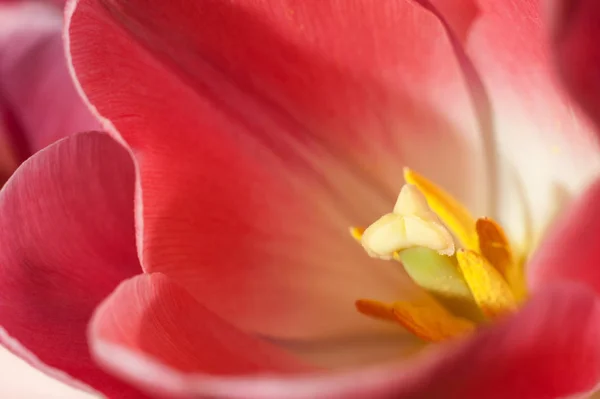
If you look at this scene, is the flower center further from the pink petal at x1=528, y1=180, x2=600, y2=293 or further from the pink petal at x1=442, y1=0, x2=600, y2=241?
the pink petal at x1=528, y1=180, x2=600, y2=293

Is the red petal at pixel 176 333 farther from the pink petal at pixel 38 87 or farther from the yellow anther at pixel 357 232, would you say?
the pink petal at pixel 38 87

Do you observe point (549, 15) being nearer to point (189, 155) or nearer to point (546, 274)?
point (546, 274)

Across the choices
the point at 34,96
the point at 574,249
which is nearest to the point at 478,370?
the point at 574,249

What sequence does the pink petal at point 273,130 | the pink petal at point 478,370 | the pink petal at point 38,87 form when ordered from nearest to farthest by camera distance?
the pink petal at point 478,370
the pink petal at point 273,130
the pink petal at point 38,87

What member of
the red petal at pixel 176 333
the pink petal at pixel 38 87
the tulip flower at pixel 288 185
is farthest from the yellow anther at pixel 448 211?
the pink petal at pixel 38 87

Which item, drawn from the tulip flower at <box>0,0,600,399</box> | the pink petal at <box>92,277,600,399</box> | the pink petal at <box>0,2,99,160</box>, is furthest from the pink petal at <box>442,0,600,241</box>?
the pink petal at <box>0,2,99,160</box>

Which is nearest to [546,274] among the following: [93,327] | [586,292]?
[586,292]
